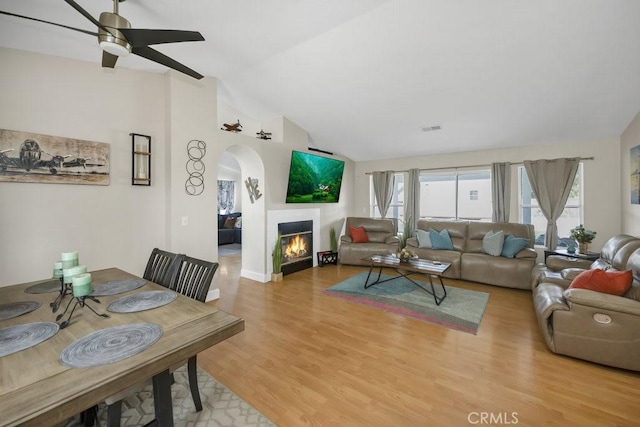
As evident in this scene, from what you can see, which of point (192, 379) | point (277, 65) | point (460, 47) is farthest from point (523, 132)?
point (192, 379)

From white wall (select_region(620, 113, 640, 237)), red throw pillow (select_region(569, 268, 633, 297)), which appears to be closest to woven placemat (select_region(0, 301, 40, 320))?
red throw pillow (select_region(569, 268, 633, 297))

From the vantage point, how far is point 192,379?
173cm

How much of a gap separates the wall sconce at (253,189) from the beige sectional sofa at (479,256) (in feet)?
10.2

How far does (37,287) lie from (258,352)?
1.70 m

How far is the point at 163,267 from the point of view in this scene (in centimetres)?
219

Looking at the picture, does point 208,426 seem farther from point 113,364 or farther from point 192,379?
point 113,364

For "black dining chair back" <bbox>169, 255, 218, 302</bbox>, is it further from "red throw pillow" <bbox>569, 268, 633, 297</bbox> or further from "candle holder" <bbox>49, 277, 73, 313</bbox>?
"red throw pillow" <bbox>569, 268, 633, 297</bbox>

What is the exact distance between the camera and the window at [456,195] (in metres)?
5.36

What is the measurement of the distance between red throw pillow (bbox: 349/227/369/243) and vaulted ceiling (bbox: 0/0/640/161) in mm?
2351

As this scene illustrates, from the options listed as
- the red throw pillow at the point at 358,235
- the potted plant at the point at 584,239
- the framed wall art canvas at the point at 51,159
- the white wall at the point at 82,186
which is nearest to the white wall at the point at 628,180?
the potted plant at the point at 584,239

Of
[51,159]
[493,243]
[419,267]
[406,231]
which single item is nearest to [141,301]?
[51,159]

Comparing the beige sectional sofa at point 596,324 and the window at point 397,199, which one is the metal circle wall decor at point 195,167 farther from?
the window at point 397,199

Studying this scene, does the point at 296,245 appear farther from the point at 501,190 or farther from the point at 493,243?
the point at 501,190

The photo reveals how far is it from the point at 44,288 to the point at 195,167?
6.70ft
